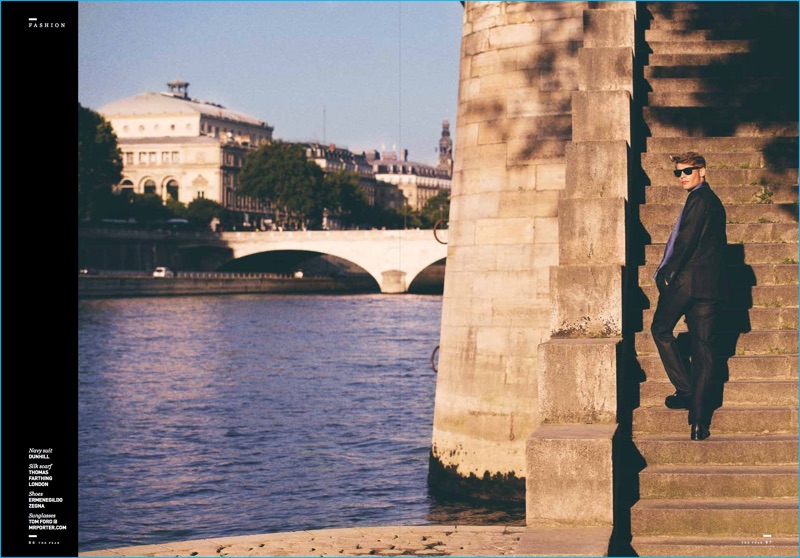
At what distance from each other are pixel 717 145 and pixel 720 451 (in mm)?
4448

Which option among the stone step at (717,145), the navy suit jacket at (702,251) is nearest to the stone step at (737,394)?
the navy suit jacket at (702,251)

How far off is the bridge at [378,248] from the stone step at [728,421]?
10677 centimetres

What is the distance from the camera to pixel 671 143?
14.6 metres

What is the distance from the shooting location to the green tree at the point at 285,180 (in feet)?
544

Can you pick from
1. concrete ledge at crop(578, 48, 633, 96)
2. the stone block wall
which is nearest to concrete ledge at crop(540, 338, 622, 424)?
concrete ledge at crop(578, 48, 633, 96)

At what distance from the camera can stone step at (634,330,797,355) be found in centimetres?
A: 1227

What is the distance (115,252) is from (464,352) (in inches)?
4600

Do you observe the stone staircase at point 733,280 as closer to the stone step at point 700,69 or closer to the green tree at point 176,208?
the stone step at point 700,69

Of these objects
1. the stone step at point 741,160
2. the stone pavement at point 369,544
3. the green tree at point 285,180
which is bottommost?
the stone pavement at point 369,544

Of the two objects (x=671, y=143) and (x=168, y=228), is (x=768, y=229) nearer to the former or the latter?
(x=671, y=143)

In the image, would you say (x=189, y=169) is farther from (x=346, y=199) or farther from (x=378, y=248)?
(x=378, y=248)

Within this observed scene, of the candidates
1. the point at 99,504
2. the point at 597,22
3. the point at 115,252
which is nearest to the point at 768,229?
the point at 597,22

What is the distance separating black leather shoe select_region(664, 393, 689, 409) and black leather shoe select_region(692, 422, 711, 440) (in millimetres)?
242

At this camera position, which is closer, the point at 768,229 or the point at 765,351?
the point at 765,351
